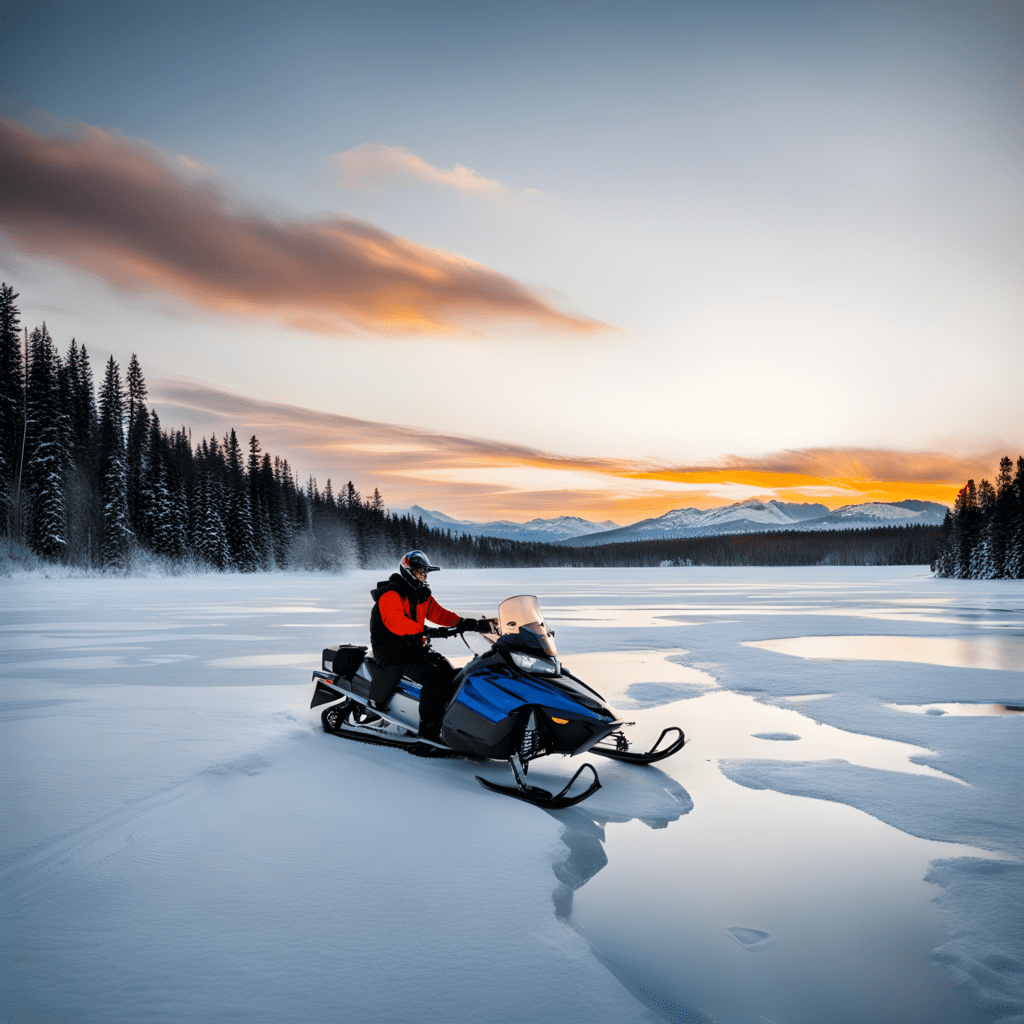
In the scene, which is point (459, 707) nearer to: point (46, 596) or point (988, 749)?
point (988, 749)

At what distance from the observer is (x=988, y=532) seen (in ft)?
174

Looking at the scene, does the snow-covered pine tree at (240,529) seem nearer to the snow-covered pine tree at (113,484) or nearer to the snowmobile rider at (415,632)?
the snow-covered pine tree at (113,484)

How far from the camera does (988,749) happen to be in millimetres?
5684

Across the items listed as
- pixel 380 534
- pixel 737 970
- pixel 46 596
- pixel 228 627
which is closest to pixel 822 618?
pixel 228 627

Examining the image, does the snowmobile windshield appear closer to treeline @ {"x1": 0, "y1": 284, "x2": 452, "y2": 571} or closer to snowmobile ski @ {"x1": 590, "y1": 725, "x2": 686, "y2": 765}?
snowmobile ski @ {"x1": 590, "y1": 725, "x2": 686, "y2": 765}

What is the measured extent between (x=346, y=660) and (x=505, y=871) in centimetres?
324

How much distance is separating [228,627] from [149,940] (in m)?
13.7

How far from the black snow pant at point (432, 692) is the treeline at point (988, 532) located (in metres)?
57.7

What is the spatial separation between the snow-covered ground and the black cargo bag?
22.5 inches

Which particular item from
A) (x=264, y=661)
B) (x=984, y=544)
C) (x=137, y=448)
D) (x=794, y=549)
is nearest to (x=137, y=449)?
(x=137, y=448)

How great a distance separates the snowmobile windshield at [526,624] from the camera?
499 cm

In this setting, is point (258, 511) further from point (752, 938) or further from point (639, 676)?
point (752, 938)

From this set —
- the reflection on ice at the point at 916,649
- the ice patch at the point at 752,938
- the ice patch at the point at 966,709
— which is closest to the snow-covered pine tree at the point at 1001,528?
the reflection on ice at the point at 916,649

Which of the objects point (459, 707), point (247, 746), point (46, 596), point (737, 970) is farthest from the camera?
point (46, 596)
